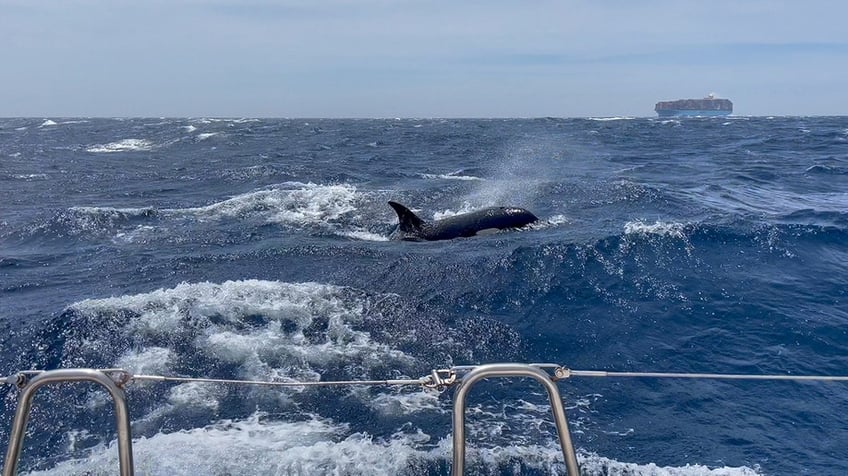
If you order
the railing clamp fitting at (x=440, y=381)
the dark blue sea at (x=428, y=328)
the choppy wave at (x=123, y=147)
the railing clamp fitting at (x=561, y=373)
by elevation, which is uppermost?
the choppy wave at (x=123, y=147)

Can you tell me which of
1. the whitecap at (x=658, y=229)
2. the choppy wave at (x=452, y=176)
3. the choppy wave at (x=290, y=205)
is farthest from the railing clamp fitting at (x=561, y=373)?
the choppy wave at (x=452, y=176)

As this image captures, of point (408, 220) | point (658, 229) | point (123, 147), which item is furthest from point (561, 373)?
point (123, 147)

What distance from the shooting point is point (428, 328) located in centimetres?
1033

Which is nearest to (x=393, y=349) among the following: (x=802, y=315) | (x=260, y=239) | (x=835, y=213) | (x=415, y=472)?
(x=415, y=472)

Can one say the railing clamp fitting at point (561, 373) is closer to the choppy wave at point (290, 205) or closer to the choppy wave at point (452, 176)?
the choppy wave at point (290, 205)

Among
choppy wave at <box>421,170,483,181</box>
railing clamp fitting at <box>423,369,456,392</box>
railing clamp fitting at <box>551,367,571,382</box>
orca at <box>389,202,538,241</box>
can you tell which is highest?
railing clamp fitting at <box>551,367,571,382</box>

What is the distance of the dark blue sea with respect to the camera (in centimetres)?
701

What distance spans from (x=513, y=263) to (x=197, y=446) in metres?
8.22

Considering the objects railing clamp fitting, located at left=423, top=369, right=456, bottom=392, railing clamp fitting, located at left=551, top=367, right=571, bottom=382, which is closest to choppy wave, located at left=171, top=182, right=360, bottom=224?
railing clamp fitting, located at left=423, top=369, right=456, bottom=392

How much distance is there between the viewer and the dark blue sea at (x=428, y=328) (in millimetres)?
7008

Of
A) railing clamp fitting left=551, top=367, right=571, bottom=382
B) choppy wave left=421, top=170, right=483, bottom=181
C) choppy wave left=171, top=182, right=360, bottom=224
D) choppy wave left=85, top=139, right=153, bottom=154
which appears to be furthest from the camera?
choppy wave left=85, top=139, right=153, bottom=154

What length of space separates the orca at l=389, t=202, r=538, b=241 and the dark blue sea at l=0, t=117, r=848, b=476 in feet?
1.48

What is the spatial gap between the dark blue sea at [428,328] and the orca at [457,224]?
1.48 feet

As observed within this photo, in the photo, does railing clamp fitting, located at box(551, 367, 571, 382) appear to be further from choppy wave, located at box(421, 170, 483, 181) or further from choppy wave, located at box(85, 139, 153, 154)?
choppy wave, located at box(85, 139, 153, 154)
